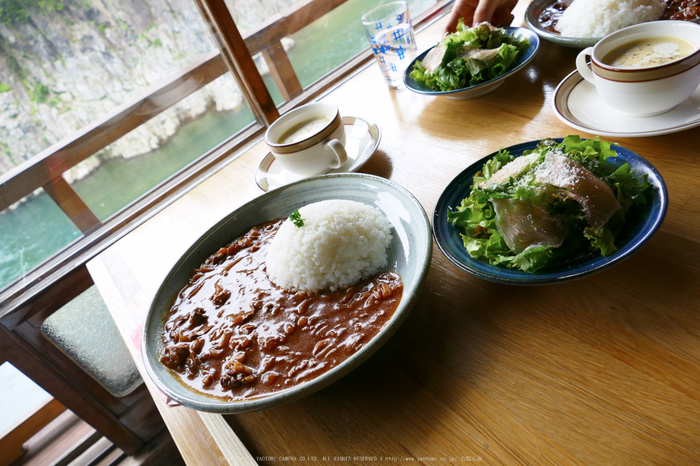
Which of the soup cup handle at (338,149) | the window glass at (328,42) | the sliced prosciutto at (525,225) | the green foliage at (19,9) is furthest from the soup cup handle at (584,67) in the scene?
the green foliage at (19,9)

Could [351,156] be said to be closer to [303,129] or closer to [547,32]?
[303,129]

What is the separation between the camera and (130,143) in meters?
2.36

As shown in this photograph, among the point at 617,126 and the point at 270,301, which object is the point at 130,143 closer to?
the point at 270,301

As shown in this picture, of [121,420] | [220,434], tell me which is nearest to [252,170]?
[220,434]

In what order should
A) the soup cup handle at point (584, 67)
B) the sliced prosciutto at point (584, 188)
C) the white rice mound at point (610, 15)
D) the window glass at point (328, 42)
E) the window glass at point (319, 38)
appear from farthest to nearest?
the window glass at point (328, 42)
the window glass at point (319, 38)
the white rice mound at point (610, 15)
the soup cup handle at point (584, 67)
the sliced prosciutto at point (584, 188)

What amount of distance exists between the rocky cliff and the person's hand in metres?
1.24

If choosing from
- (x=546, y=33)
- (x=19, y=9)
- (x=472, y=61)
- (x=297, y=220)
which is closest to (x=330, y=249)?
(x=297, y=220)

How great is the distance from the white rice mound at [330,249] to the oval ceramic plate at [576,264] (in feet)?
0.58

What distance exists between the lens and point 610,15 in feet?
4.80

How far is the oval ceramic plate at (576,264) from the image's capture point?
2.48 ft

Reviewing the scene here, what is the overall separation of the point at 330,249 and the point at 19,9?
2059 millimetres

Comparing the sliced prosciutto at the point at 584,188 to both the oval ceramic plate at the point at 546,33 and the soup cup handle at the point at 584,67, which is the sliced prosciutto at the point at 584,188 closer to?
the soup cup handle at the point at 584,67

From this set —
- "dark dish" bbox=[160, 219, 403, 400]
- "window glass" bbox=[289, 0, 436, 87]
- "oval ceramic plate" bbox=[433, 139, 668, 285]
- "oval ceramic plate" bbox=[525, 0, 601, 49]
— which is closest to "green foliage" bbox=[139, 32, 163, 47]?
"window glass" bbox=[289, 0, 436, 87]

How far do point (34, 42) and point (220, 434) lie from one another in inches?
84.5
